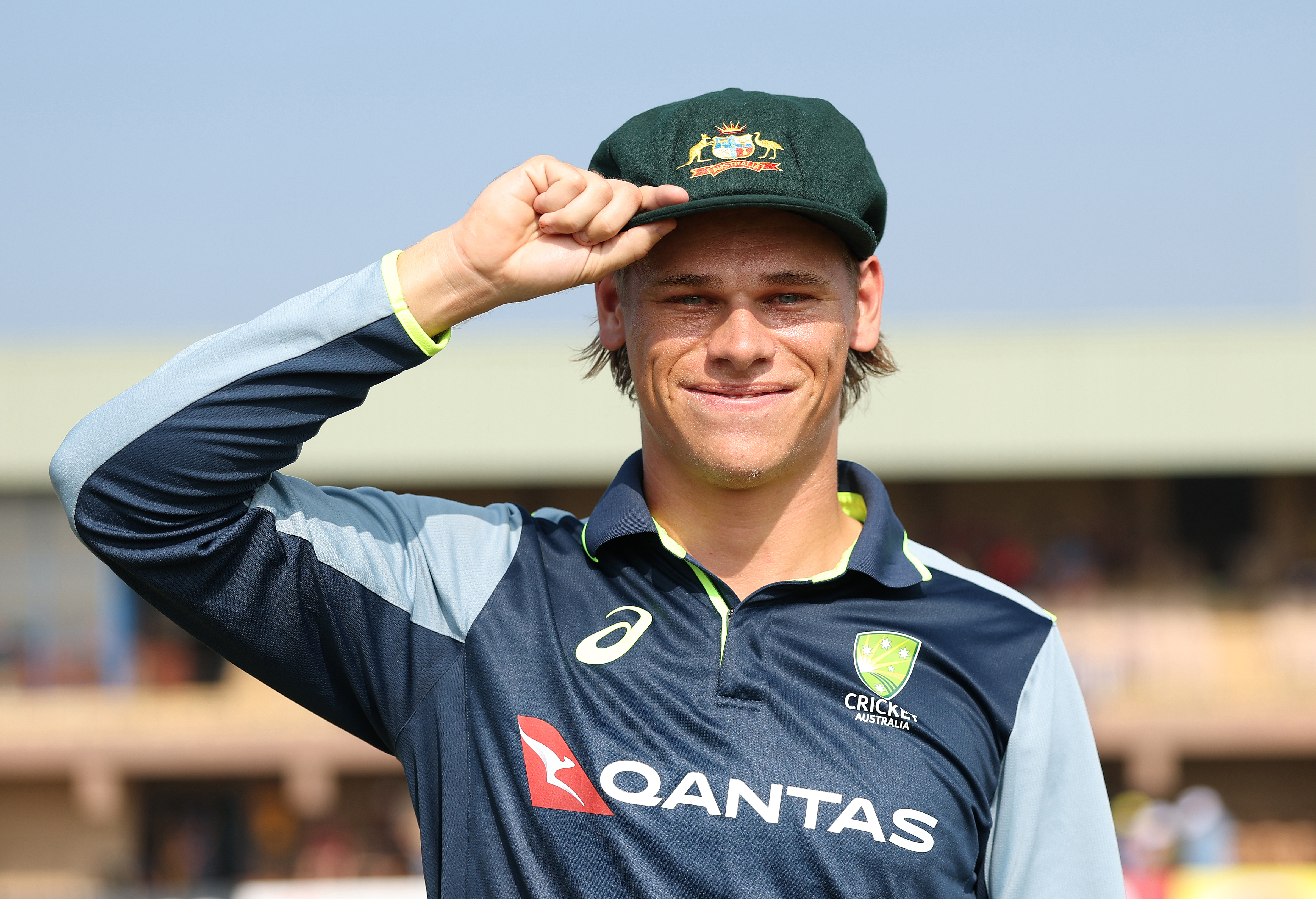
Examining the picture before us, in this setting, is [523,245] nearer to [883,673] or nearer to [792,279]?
[792,279]

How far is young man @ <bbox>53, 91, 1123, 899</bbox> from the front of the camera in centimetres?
169

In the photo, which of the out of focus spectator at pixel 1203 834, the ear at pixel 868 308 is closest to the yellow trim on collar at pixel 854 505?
the ear at pixel 868 308

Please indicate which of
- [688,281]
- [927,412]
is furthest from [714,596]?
[927,412]

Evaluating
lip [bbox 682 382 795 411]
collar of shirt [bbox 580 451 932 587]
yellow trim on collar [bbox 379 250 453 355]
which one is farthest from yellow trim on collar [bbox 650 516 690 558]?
yellow trim on collar [bbox 379 250 453 355]

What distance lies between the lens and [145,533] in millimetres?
1667

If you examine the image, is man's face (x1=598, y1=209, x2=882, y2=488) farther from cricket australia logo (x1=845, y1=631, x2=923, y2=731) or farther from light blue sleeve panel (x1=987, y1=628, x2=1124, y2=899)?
light blue sleeve panel (x1=987, y1=628, x2=1124, y2=899)

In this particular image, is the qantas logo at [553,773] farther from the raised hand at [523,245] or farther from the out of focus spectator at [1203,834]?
the out of focus spectator at [1203,834]

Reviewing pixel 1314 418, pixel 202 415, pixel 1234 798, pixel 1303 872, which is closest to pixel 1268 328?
pixel 1314 418

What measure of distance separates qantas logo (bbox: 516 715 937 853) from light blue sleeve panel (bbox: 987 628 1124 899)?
175mm

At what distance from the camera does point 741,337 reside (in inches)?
72.8

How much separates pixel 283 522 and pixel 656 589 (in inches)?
22.2

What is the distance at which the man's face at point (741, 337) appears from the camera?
1872mm

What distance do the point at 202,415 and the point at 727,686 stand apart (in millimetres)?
813

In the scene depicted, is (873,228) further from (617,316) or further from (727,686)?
(727,686)
